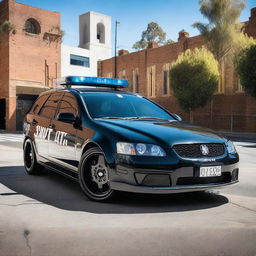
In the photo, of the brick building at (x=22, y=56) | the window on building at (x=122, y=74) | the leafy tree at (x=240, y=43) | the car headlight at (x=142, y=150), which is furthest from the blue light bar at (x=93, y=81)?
the window on building at (x=122, y=74)

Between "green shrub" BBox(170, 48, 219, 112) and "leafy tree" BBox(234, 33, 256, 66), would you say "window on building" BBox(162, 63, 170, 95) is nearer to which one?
"green shrub" BBox(170, 48, 219, 112)

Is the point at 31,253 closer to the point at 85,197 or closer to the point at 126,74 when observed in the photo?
the point at 85,197

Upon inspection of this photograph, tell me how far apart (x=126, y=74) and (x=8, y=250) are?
43035 millimetres

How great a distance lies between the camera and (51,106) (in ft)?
22.2

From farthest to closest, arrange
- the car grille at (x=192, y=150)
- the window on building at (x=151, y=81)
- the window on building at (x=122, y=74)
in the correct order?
the window on building at (x=122, y=74) < the window on building at (x=151, y=81) < the car grille at (x=192, y=150)

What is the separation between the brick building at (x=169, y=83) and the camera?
30.8 metres

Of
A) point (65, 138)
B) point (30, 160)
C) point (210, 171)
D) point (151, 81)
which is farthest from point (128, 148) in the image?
point (151, 81)

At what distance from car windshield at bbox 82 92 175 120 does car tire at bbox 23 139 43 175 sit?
74.2 inches

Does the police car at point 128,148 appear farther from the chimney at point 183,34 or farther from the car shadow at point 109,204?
the chimney at point 183,34

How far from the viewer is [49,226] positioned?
3.97 metres

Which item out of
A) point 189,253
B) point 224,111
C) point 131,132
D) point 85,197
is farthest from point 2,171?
point 224,111

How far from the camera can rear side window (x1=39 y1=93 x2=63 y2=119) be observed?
21.7 ft

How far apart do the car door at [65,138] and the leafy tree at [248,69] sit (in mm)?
21287

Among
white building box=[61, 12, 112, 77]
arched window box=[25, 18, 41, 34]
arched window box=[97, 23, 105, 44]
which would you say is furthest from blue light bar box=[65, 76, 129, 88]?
arched window box=[97, 23, 105, 44]
